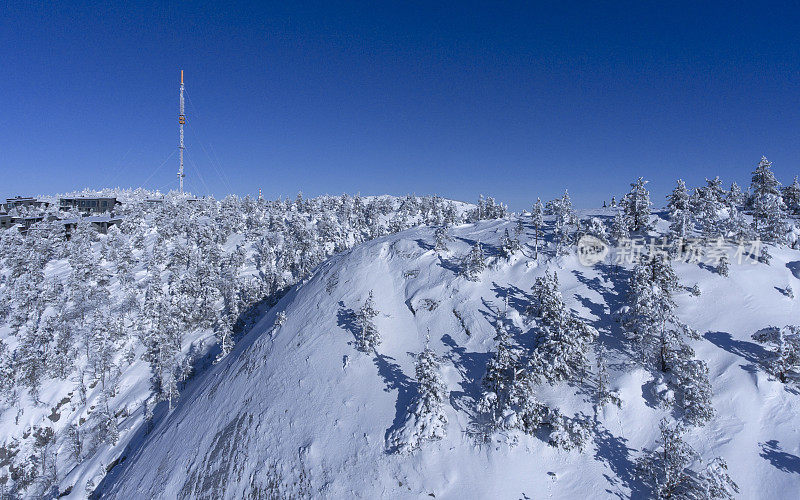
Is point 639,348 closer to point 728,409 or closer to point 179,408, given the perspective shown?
point 728,409

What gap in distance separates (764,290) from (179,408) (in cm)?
6204

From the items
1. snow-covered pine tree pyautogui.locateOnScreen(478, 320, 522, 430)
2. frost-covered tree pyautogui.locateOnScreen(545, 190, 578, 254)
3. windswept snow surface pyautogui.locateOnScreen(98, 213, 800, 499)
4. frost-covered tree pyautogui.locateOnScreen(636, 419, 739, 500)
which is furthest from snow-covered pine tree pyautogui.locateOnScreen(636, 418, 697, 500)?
frost-covered tree pyautogui.locateOnScreen(545, 190, 578, 254)

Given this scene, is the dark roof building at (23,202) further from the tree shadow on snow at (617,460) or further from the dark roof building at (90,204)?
the tree shadow on snow at (617,460)

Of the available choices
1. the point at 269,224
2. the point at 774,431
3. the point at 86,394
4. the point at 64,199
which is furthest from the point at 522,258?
the point at 64,199

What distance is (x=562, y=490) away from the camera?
21.2 meters

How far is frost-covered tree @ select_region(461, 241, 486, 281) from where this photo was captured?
40.3m

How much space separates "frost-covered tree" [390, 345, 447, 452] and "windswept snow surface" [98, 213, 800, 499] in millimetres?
837

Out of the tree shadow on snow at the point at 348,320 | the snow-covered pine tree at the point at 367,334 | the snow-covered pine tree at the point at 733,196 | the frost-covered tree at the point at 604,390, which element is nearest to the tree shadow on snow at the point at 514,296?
the frost-covered tree at the point at 604,390

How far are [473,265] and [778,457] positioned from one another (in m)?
27.4

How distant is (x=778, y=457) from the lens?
67.5 ft

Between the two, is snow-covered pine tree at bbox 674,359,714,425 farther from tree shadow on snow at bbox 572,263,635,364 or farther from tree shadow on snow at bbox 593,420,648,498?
tree shadow on snow at bbox 593,420,648,498

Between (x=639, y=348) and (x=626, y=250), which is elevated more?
(x=626, y=250)

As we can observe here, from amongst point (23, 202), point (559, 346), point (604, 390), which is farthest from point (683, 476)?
point (23, 202)
